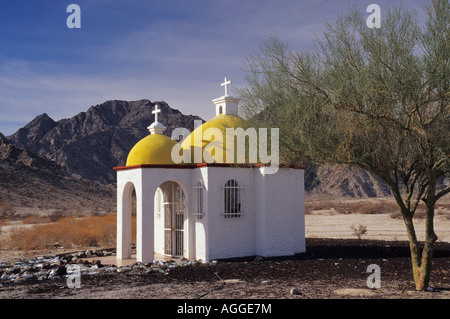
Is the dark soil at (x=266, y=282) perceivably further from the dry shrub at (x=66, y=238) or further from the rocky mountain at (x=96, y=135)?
the rocky mountain at (x=96, y=135)

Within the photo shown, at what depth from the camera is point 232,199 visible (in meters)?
15.0

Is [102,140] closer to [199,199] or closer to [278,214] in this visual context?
[199,199]

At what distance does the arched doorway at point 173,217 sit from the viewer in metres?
16.0

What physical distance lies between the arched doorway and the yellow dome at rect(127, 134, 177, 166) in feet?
4.69

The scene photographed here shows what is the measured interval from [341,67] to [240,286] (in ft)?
16.4

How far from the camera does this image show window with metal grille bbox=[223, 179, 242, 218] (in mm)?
14664

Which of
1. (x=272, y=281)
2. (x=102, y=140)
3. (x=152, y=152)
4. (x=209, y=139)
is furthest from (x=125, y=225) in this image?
(x=102, y=140)

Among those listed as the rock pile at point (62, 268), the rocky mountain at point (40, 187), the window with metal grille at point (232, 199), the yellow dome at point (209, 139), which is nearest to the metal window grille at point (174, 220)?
the yellow dome at point (209, 139)

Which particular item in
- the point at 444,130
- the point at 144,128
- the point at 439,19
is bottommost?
the point at 444,130

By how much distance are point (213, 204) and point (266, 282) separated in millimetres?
4090

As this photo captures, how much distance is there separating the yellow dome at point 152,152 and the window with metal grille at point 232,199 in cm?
205
